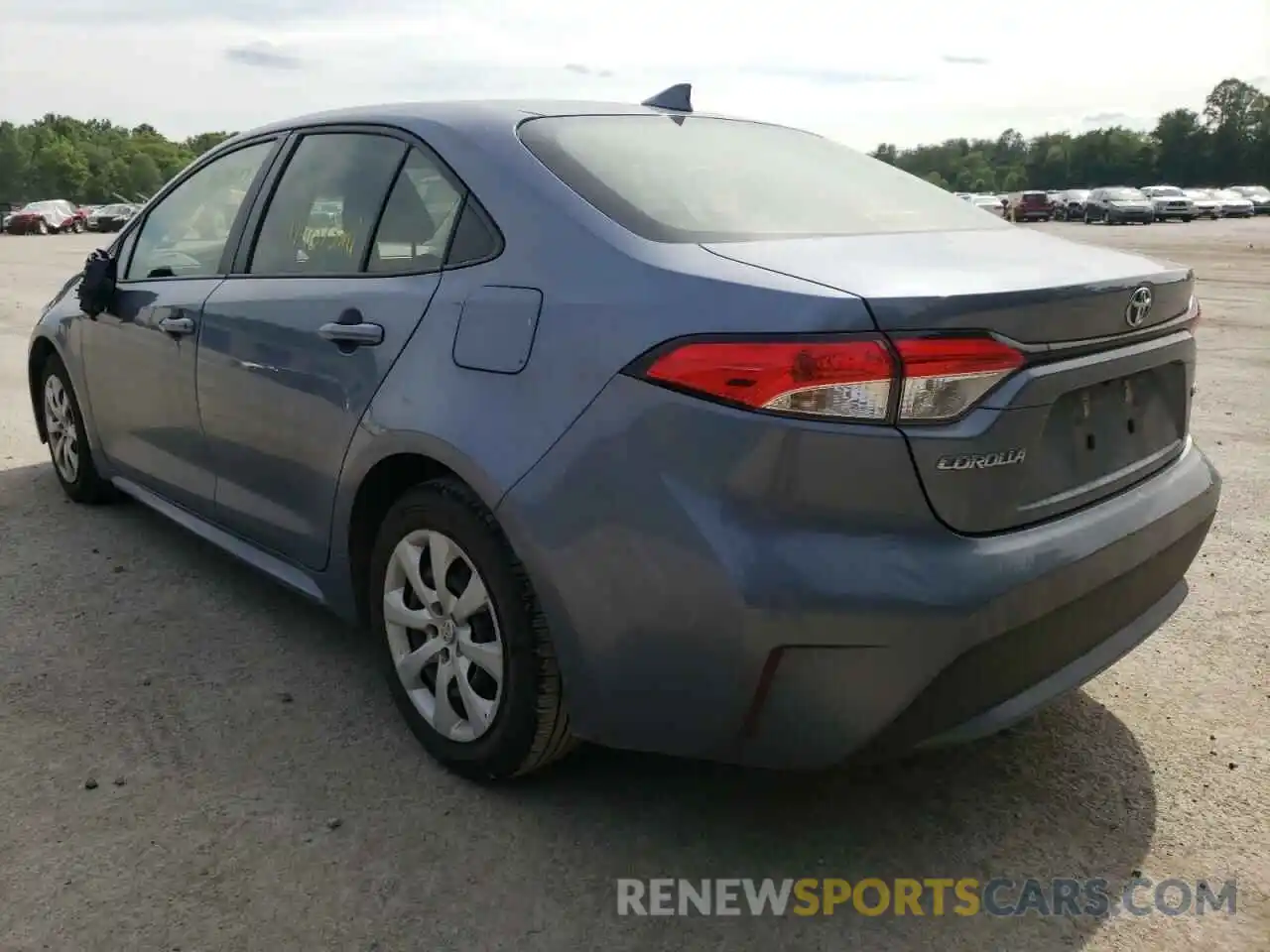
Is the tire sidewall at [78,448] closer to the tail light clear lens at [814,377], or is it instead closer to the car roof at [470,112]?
A: the car roof at [470,112]

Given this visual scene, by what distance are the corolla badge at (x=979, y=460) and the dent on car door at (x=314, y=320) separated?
4.34ft

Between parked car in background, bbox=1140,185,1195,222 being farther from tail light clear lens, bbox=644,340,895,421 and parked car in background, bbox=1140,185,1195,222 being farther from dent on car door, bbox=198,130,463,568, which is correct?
tail light clear lens, bbox=644,340,895,421

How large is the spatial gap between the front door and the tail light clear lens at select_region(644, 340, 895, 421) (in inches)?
89.0

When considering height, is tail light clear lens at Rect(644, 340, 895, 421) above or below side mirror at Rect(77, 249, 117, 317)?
below

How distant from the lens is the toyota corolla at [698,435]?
6.86ft

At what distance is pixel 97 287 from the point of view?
4.29 m

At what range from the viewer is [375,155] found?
318 centimetres

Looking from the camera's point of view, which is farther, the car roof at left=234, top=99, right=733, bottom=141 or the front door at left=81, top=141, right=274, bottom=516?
the front door at left=81, top=141, right=274, bottom=516

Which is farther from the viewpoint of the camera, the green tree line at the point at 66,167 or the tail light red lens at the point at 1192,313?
the green tree line at the point at 66,167

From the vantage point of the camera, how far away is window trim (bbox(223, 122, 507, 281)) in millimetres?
2750

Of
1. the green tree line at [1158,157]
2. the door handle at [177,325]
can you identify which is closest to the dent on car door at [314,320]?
the door handle at [177,325]

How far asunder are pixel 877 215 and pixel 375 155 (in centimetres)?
142

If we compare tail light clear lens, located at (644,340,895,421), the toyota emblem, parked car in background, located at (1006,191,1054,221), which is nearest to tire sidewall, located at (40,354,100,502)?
→ tail light clear lens, located at (644,340,895,421)
